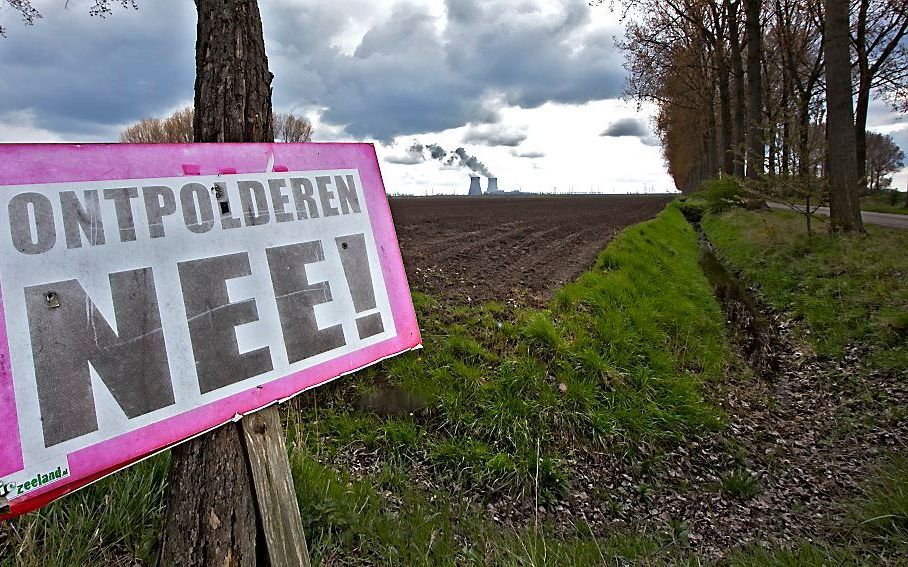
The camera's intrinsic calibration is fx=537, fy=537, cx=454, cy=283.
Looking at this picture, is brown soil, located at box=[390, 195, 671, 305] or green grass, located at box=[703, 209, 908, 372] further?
brown soil, located at box=[390, 195, 671, 305]

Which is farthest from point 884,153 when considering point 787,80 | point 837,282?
point 837,282

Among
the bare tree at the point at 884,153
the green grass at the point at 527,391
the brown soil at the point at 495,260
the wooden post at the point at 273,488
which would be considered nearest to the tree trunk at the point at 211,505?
the wooden post at the point at 273,488

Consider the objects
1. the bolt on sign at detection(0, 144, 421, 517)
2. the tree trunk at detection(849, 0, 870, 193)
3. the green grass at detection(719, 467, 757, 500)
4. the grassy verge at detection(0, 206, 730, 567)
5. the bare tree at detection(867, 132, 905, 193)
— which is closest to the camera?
the bolt on sign at detection(0, 144, 421, 517)

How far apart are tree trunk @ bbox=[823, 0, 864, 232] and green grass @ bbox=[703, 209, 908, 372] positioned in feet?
2.18

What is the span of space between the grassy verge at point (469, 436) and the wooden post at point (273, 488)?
35.1 inches

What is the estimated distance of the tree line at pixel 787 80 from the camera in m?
10.5

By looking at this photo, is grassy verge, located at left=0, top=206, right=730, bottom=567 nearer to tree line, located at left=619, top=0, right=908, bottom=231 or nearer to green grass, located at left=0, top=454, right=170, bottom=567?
green grass, located at left=0, top=454, right=170, bottom=567

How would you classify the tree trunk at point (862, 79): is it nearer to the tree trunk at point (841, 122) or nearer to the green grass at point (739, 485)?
the tree trunk at point (841, 122)

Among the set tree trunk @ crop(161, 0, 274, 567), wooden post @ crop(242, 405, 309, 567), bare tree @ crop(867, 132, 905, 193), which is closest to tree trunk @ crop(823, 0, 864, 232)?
wooden post @ crop(242, 405, 309, 567)

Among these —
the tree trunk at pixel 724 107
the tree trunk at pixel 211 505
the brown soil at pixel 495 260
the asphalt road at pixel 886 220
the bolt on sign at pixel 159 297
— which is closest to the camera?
the bolt on sign at pixel 159 297

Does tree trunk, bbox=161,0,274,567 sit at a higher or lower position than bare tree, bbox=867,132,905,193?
lower

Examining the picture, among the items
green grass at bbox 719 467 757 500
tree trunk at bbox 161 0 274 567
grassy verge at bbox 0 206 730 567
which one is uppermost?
tree trunk at bbox 161 0 274 567

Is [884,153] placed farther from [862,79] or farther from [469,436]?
[469,436]

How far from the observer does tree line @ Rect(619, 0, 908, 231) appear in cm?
1048
